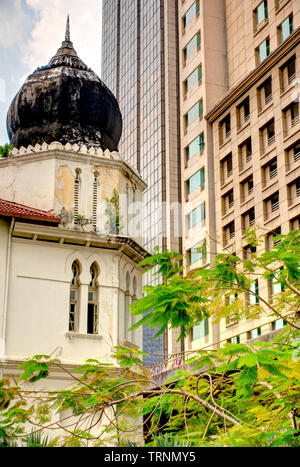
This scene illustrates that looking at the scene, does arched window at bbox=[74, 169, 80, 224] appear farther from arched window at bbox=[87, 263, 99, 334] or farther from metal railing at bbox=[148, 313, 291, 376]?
metal railing at bbox=[148, 313, 291, 376]

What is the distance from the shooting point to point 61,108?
24.8m

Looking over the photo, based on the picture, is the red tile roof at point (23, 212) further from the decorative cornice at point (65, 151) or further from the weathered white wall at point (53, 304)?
the decorative cornice at point (65, 151)

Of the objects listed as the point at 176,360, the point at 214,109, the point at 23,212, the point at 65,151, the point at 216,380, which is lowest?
the point at 216,380

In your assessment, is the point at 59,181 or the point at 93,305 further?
the point at 59,181

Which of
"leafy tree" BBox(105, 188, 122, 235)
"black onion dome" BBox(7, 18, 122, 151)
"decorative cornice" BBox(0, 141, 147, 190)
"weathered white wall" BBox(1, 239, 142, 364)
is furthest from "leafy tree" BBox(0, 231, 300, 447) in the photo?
"black onion dome" BBox(7, 18, 122, 151)

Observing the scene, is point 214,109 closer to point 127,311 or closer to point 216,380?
point 127,311

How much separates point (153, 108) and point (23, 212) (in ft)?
139

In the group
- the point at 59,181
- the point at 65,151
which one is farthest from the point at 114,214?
the point at 65,151

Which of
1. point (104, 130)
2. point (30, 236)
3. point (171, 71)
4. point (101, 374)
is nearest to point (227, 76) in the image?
point (171, 71)

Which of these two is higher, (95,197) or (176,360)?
(95,197)

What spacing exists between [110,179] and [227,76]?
3146cm

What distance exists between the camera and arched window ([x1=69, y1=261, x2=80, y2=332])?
22.5m
